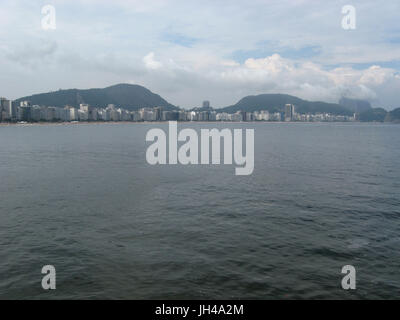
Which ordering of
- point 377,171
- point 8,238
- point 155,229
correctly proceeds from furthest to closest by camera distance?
point 377,171 → point 155,229 → point 8,238

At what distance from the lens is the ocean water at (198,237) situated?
1844 cm

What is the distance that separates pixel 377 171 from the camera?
56.8 meters

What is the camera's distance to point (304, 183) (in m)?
46.2

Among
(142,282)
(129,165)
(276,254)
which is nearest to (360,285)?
(276,254)

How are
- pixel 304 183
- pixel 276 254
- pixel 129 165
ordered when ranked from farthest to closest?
pixel 129 165
pixel 304 183
pixel 276 254

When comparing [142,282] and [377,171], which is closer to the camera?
[142,282]

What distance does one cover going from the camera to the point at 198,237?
25.7 metres

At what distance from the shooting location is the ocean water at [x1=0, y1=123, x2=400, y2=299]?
60.5 ft

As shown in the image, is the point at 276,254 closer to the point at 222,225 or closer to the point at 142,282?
the point at 222,225

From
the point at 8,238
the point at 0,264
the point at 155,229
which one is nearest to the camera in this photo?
the point at 0,264
